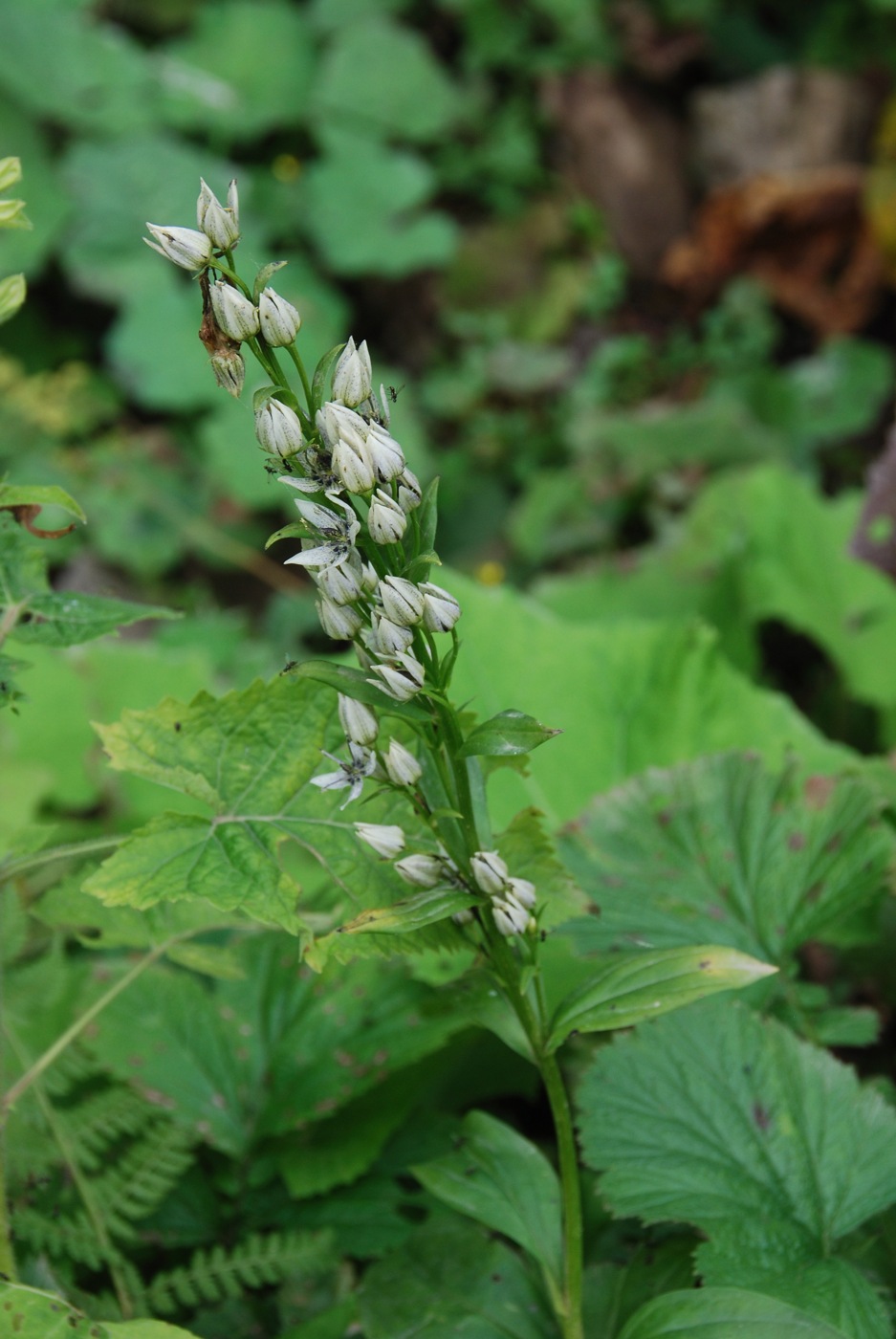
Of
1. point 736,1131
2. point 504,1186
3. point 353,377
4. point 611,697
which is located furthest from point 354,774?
point 611,697

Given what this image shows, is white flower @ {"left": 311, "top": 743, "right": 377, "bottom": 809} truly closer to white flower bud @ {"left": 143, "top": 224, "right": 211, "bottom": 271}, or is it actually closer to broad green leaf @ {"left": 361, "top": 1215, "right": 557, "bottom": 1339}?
white flower bud @ {"left": 143, "top": 224, "right": 211, "bottom": 271}

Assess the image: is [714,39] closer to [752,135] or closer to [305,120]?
[752,135]

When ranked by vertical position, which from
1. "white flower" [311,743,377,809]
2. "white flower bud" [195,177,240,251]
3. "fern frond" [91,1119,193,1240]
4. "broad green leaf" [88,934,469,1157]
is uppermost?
→ "white flower bud" [195,177,240,251]

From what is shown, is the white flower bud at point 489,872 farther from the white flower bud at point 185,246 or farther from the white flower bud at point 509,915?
the white flower bud at point 185,246

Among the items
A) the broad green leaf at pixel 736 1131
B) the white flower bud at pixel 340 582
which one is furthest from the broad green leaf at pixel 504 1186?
the white flower bud at pixel 340 582

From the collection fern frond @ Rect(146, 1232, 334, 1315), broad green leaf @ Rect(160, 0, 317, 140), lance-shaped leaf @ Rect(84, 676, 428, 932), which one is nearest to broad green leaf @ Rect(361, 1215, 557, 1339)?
fern frond @ Rect(146, 1232, 334, 1315)

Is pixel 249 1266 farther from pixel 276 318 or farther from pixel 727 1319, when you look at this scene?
pixel 276 318
